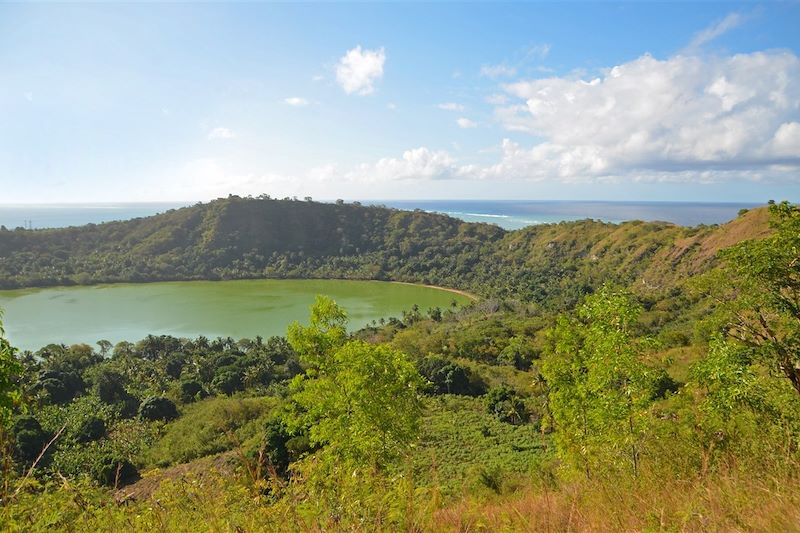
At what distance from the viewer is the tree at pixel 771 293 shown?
23.8 feet

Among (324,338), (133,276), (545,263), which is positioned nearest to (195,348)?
(324,338)

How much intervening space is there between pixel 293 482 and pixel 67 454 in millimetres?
28076

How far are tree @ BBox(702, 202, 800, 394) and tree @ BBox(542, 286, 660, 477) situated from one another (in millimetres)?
1528

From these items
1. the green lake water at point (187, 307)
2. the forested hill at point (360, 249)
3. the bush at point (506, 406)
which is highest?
the forested hill at point (360, 249)

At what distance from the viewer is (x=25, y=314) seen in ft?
241

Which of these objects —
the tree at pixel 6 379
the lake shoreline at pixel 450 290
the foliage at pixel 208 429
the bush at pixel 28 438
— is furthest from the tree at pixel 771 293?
the lake shoreline at pixel 450 290

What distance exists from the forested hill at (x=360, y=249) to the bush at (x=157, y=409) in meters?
51.9

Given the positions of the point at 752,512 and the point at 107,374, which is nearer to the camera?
the point at 752,512

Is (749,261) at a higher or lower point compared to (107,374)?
higher

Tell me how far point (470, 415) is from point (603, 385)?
77.2 feet

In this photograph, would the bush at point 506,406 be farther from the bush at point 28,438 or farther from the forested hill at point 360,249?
the forested hill at point 360,249

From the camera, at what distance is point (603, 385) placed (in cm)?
838

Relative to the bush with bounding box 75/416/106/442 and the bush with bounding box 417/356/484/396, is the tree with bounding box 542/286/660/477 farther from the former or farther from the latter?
the bush with bounding box 75/416/106/442

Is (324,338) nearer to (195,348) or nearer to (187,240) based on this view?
(195,348)
